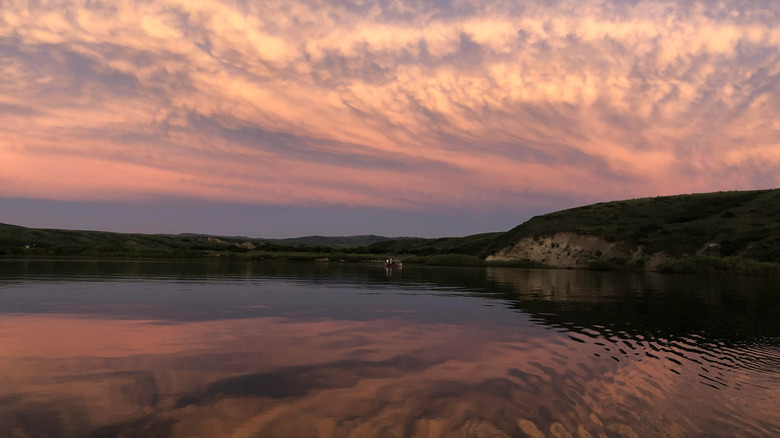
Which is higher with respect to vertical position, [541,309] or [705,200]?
[705,200]

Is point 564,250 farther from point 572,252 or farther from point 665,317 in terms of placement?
point 665,317

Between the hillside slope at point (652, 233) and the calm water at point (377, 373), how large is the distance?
93.1m

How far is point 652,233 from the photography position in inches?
4862

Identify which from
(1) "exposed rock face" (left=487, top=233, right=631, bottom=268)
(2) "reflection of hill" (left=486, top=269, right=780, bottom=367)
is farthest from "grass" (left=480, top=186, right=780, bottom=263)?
(2) "reflection of hill" (left=486, top=269, right=780, bottom=367)

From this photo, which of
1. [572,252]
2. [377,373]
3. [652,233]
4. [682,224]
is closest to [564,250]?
[572,252]

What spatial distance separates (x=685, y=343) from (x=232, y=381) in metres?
18.6

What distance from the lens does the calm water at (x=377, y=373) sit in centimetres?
979

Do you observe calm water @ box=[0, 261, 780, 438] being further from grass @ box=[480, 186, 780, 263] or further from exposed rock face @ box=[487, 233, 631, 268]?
exposed rock face @ box=[487, 233, 631, 268]

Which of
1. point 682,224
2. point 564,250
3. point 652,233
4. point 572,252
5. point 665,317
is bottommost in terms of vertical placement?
point 665,317

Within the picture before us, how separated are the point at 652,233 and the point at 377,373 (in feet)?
427

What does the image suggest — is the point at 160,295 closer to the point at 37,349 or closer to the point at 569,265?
the point at 37,349

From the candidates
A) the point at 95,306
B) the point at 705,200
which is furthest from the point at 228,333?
the point at 705,200

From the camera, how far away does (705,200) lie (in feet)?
486

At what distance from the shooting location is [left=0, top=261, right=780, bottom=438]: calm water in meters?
9.79
